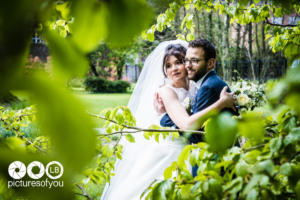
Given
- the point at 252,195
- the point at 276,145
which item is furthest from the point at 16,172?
the point at 276,145

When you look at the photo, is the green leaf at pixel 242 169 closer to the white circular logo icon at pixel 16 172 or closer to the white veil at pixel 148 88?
the white circular logo icon at pixel 16 172

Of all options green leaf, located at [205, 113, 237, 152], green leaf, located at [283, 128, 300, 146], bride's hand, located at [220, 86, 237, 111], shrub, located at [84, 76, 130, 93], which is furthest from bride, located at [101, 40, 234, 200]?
shrub, located at [84, 76, 130, 93]

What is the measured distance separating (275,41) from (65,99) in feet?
7.97

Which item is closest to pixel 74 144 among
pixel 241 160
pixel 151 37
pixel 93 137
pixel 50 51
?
pixel 93 137

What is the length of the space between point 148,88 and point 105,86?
13168 millimetres

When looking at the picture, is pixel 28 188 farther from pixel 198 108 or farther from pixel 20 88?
pixel 198 108

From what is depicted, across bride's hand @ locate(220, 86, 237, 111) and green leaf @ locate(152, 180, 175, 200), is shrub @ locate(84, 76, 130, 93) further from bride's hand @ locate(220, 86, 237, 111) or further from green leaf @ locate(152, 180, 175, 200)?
green leaf @ locate(152, 180, 175, 200)

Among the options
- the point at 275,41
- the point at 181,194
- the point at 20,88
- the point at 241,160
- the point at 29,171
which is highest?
the point at 275,41

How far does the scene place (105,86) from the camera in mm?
16219

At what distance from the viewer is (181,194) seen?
0.91 meters

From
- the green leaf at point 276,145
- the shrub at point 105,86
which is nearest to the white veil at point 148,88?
the green leaf at point 276,145

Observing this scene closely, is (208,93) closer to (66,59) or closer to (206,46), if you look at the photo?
(206,46)

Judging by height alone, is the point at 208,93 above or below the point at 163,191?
above

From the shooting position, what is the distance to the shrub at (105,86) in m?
15.8
